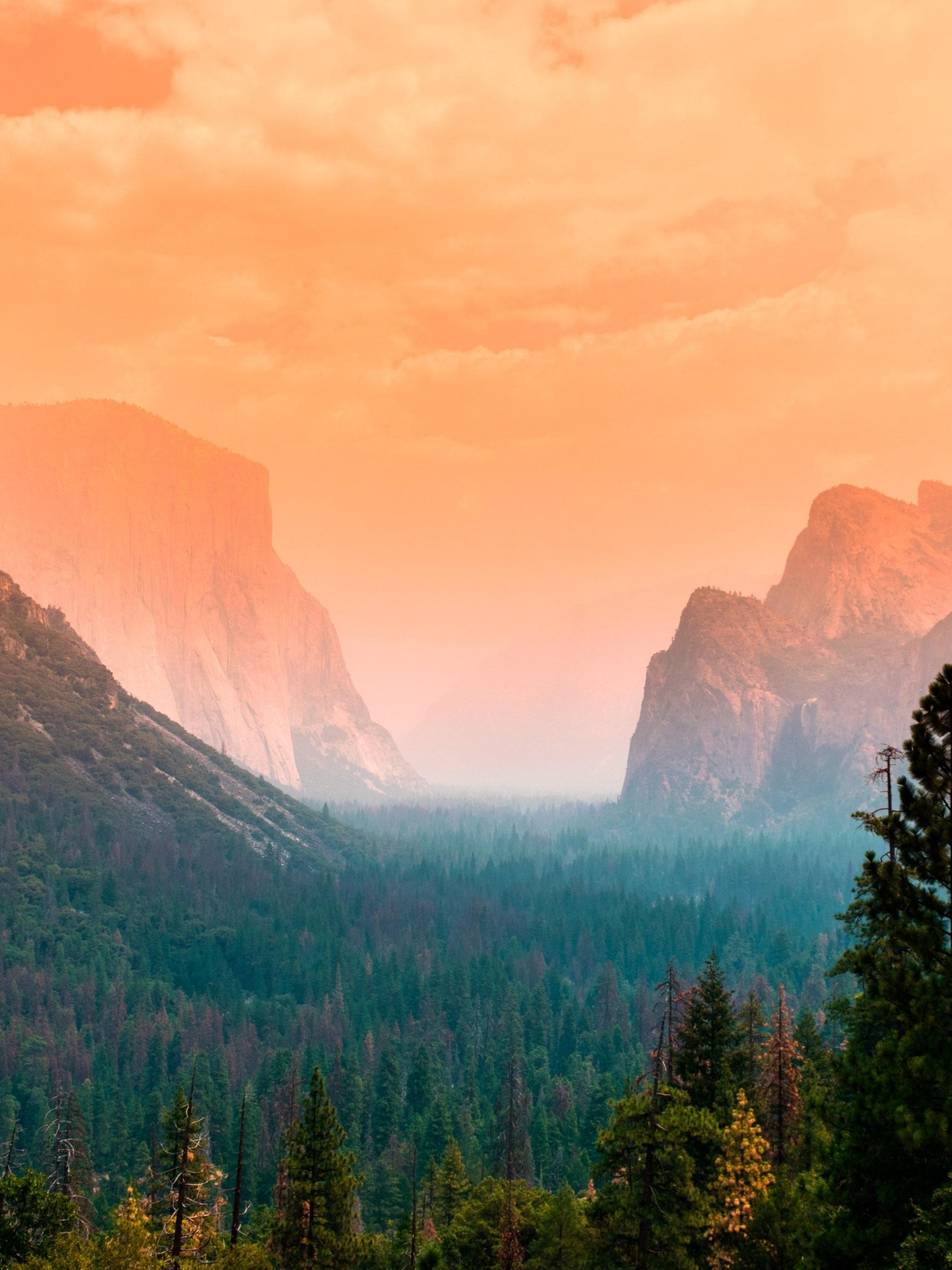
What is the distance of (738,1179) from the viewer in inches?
1400

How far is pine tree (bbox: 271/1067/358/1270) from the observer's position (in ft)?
126

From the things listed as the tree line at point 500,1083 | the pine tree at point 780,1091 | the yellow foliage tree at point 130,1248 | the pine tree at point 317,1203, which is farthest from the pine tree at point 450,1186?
the yellow foliage tree at point 130,1248

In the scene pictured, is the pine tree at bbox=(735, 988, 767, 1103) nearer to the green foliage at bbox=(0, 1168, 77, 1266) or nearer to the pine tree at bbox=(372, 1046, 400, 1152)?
the green foliage at bbox=(0, 1168, 77, 1266)

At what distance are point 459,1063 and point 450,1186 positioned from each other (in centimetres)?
5314

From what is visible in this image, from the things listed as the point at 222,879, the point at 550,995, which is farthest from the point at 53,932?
the point at 550,995

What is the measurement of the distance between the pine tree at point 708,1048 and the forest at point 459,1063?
0.11 metres

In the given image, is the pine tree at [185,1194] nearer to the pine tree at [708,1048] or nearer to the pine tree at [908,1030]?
the pine tree at [708,1048]

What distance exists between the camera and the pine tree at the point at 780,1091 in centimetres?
4366

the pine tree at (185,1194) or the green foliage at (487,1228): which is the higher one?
the pine tree at (185,1194)

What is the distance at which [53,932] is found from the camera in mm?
147375

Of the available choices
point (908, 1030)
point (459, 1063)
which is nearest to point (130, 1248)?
point (908, 1030)

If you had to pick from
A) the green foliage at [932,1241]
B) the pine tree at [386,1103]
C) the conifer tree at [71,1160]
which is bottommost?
the pine tree at [386,1103]

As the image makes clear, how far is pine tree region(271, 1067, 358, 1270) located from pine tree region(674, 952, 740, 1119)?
1286 centimetres

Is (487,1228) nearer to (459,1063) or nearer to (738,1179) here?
(738,1179)
